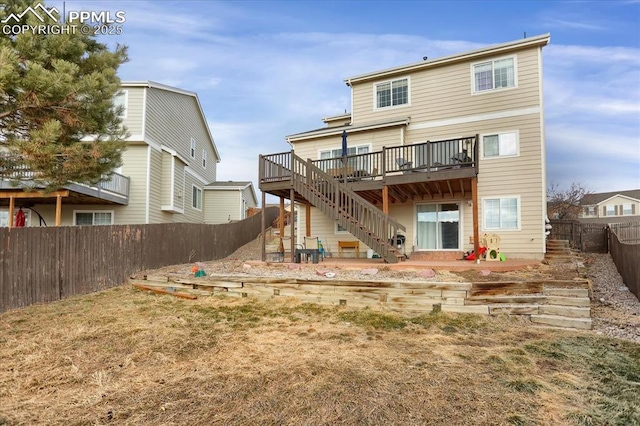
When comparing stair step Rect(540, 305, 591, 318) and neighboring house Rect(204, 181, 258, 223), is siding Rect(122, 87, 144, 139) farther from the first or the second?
stair step Rect(540, 305, 591, 318)

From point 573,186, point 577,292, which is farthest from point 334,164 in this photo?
point 573,186

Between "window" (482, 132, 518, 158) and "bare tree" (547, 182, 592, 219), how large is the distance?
59.7 feet

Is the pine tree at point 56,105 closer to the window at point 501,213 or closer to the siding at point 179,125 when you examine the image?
the siding at point 179,125

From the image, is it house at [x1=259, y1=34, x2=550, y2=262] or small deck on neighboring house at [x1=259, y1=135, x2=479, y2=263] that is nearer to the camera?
small deck on neighboring house at [x1=259, y1=135, x2=479, y2=263]

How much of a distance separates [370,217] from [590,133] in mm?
20291

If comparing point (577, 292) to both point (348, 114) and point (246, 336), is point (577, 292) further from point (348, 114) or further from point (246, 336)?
point (348, 114)

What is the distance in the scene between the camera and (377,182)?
35.8 ft

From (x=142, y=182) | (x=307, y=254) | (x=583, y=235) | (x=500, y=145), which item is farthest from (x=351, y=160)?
(x=583, y=235)

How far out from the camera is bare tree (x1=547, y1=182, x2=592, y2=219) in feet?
86.3

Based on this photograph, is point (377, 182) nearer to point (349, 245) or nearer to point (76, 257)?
point (349, 245)

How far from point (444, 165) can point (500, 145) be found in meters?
3.26

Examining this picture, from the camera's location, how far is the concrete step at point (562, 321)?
5121mm

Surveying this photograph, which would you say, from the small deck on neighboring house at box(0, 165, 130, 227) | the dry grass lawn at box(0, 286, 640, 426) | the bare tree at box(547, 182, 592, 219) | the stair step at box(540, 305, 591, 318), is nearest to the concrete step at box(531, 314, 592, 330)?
the stair step at box(540, 305, 591, 318)

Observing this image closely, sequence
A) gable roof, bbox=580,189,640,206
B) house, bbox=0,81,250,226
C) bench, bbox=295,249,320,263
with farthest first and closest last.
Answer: gable roof, bbox=580,189,640,206, house, bbox=0,81,250,226, bench, bbox=295,249,320,263
